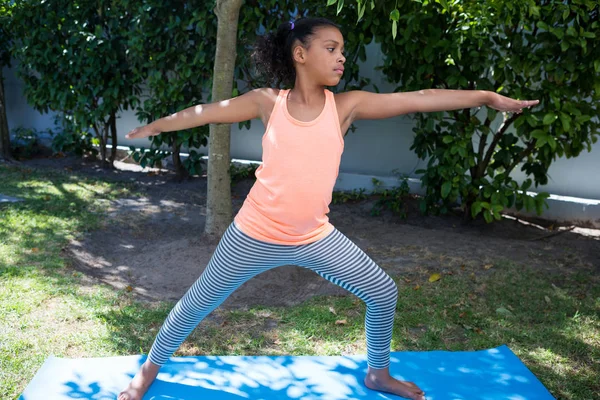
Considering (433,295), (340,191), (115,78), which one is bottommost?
(433,295)

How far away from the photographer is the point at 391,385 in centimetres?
304

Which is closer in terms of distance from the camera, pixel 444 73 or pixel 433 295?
pixel 433 295

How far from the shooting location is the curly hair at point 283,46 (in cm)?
278

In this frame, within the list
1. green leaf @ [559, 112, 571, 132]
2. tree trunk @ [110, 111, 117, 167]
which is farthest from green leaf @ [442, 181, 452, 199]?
tree trunk @ [110, 111, 117, 167]

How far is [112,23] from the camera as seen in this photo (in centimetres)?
777

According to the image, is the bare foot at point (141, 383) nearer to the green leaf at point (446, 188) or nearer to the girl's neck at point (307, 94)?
the girl's neck at point (307, 94)

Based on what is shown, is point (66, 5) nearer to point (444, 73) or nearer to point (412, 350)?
point (444, 73)

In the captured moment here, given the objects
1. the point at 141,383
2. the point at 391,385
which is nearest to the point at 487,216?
the point at 391,385

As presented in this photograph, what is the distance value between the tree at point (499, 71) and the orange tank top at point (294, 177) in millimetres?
2203

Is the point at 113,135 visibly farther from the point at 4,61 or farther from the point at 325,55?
the point at 325,55

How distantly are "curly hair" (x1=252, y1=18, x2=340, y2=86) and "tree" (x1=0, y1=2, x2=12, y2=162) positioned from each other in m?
7.03

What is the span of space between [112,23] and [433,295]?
5683mm

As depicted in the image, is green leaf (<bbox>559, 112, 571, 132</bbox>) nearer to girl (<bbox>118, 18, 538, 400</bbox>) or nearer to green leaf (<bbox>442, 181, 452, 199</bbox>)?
green leaf (<bbox>442, 181, 452, 199</bbox>)

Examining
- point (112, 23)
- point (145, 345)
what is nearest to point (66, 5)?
point (112, 23)
